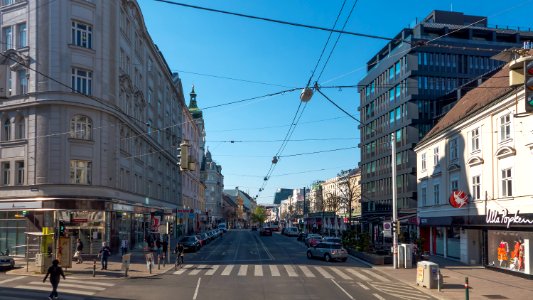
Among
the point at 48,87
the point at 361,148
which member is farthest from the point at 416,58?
the point at 48,87

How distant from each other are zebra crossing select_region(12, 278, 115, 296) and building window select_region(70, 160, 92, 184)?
13422 millimetres

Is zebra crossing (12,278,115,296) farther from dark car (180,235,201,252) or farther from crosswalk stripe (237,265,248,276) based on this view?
dark car (180,235,201,252)

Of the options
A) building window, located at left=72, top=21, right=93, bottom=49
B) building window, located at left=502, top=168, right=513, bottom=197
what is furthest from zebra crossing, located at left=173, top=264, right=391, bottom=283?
building window, located at left=72, top=21, right=93, bottom=49

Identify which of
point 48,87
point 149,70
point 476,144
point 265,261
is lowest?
point 265,261

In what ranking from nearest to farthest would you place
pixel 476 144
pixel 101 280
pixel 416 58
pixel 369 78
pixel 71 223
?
pixel 101 280 < pixel 476 144 < pixel 71 223 < pixel 416 58 < pixel 369 78

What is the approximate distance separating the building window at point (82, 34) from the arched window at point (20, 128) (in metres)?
6.84

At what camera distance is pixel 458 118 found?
39.8 m

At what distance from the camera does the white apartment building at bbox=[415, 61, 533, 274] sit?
2936cm

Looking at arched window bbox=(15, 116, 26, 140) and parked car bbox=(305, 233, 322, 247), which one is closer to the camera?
arched window bbox=(15, 116, 26, 140)

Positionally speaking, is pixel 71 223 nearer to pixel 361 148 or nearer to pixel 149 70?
pixel 149 70

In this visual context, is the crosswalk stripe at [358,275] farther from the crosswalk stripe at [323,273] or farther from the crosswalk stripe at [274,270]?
the crosswalk stripe at [274,270]

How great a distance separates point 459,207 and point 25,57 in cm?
3210

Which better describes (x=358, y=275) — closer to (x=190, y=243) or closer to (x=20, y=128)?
(x=190, y=243)

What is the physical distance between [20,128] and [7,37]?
6940mm
